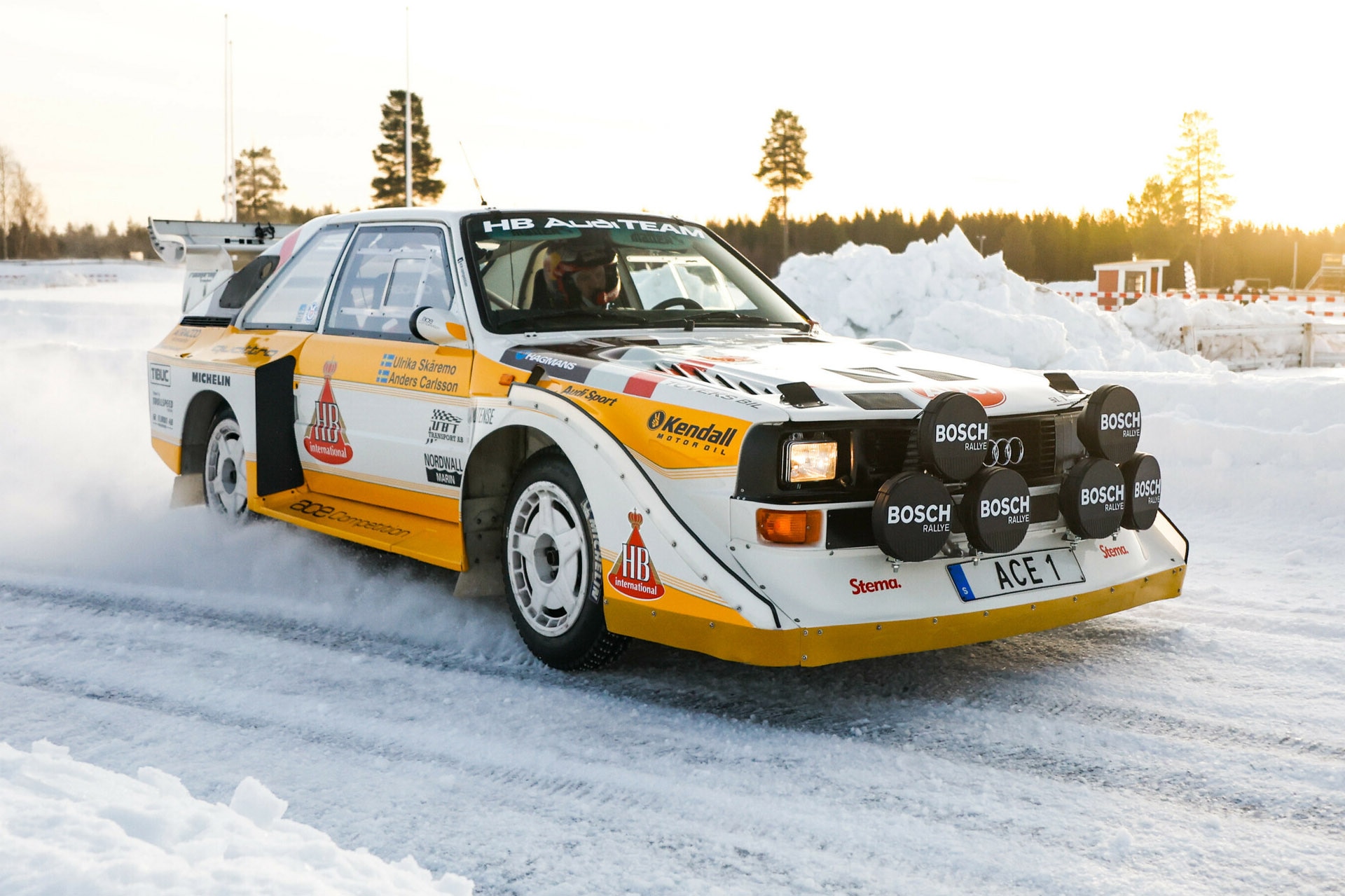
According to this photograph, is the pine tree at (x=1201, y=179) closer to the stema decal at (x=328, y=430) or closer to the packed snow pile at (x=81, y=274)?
the packed snow pile at (x=81, y=274)

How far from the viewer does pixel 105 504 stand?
23.0 ft

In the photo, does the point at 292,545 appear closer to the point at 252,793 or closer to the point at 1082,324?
the point at 252,793

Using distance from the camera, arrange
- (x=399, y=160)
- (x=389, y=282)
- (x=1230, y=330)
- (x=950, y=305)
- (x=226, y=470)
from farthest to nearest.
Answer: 1. (x=399, y=160)
2. (x=1230, y=330)
3. (x=950, y=305)
4. (x=226, y=470)
5. (x=389, y=282)

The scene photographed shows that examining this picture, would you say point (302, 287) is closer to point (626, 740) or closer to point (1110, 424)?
point (626, 740)

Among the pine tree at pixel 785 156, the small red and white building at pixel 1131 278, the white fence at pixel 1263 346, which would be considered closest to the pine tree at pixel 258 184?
the pine tree at pixel 785 156

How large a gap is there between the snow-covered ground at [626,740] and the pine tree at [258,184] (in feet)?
245

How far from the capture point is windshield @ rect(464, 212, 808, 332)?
15.9 ft

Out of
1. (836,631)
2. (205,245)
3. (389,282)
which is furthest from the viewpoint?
(205,245)

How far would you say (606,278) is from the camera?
5074 millimetres

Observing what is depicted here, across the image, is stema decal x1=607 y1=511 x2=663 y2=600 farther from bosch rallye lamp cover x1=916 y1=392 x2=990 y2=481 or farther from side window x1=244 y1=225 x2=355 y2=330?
side window x1=244 y1=225 x2=355 y2=330

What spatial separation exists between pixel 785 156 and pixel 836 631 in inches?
2986

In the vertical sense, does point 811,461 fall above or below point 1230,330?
below

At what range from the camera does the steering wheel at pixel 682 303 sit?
5.11 m

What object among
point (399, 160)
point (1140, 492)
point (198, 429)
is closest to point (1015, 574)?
point (1140, 492)
